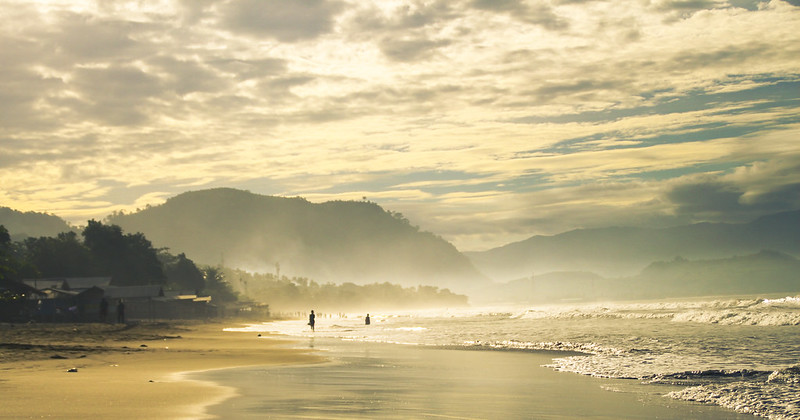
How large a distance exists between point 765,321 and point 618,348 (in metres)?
24.6

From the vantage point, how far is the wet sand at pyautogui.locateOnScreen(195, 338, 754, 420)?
1306cm

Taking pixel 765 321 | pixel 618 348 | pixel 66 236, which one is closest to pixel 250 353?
pixel 618 348

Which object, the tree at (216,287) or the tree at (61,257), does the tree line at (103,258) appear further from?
the tree at (216,287)

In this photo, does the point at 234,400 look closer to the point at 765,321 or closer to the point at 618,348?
the point at 618,348

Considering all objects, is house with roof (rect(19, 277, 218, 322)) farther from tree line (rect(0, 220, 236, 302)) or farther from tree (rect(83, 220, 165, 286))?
tree (rect(83, 220, 165, 286))

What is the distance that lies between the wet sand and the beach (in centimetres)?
2

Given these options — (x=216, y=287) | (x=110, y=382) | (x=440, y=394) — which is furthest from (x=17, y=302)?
(x=216, y=287)

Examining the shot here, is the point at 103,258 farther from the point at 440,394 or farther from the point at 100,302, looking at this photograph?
the point at 440,394

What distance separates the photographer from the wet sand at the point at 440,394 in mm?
13062

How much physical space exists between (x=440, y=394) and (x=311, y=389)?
312 cm

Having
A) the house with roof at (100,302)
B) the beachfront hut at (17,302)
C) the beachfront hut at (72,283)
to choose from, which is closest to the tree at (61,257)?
the house with roof at (100,302)

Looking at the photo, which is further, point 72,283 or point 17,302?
point 72,283

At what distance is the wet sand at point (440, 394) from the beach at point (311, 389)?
0.07 feet

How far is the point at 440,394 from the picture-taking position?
15773 millimetres
